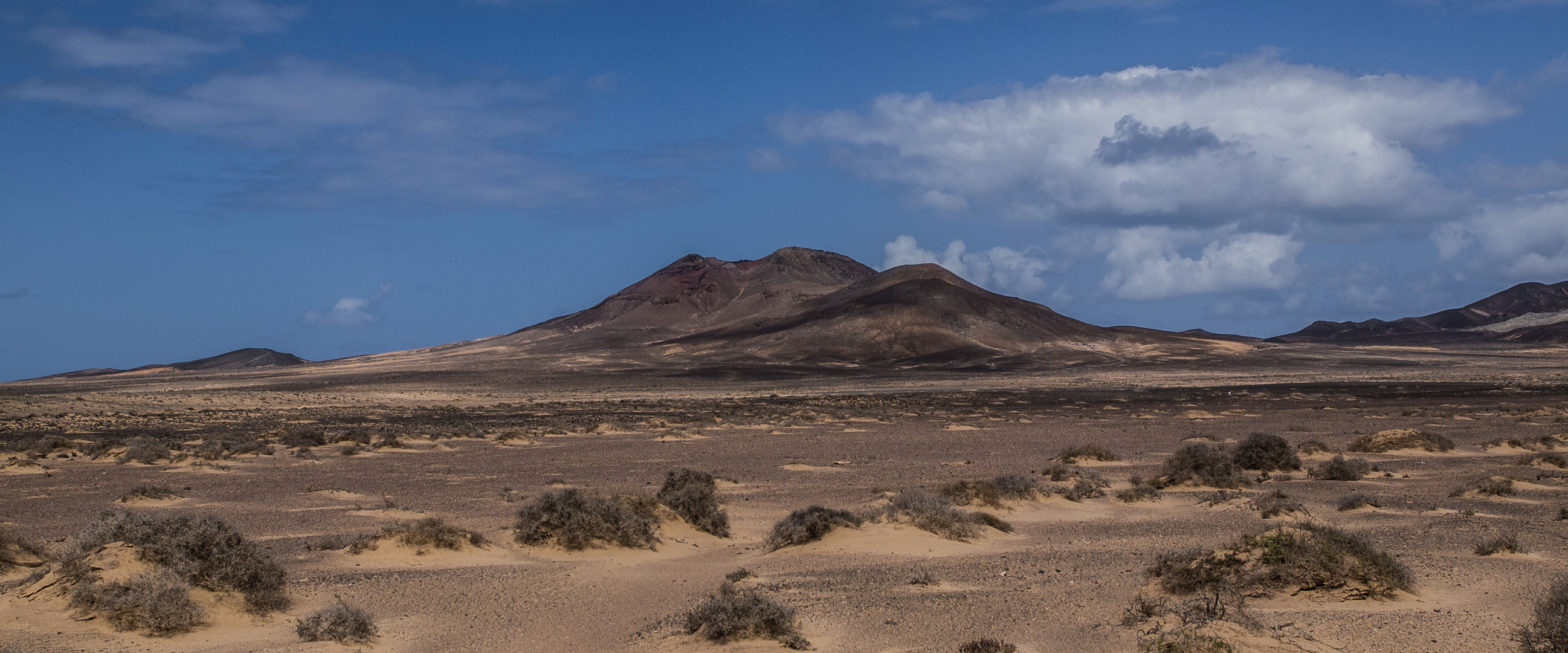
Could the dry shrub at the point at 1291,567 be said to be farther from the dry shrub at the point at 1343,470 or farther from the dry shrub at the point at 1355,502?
the dry shrub at the point at 1343,470

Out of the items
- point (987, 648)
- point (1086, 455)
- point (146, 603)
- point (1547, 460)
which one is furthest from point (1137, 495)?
point (146, 603)

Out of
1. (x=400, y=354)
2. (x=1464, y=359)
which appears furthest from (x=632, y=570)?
(x=400, y=354)

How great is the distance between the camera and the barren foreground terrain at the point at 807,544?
342 inches

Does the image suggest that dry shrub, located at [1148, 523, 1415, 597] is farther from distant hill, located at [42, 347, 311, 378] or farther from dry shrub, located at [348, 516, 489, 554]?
distant hill, located at [42, 347, 311, 378]

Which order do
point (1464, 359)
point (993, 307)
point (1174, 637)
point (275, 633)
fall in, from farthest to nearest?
point (993, 307)
point (1464, 359)
point (275, 633)
point (1174, 637)

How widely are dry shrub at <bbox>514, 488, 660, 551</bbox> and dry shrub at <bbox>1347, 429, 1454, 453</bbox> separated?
20.8 metres

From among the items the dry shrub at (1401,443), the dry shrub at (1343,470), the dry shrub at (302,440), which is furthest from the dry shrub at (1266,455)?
→ the dry shrub at (302,440)

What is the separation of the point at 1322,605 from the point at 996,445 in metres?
22.9

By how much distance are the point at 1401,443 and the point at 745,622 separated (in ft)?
78.2

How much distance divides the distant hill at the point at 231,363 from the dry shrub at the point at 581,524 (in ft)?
557

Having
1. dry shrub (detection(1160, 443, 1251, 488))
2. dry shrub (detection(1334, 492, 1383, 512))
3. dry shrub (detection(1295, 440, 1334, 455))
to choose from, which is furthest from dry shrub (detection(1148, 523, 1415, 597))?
dry shrub (detection(1295, 440, 1334, 455))

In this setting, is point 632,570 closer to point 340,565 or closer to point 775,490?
point 340,565

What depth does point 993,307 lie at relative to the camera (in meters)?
148

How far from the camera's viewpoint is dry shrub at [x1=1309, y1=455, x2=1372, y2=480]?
19.7 m
